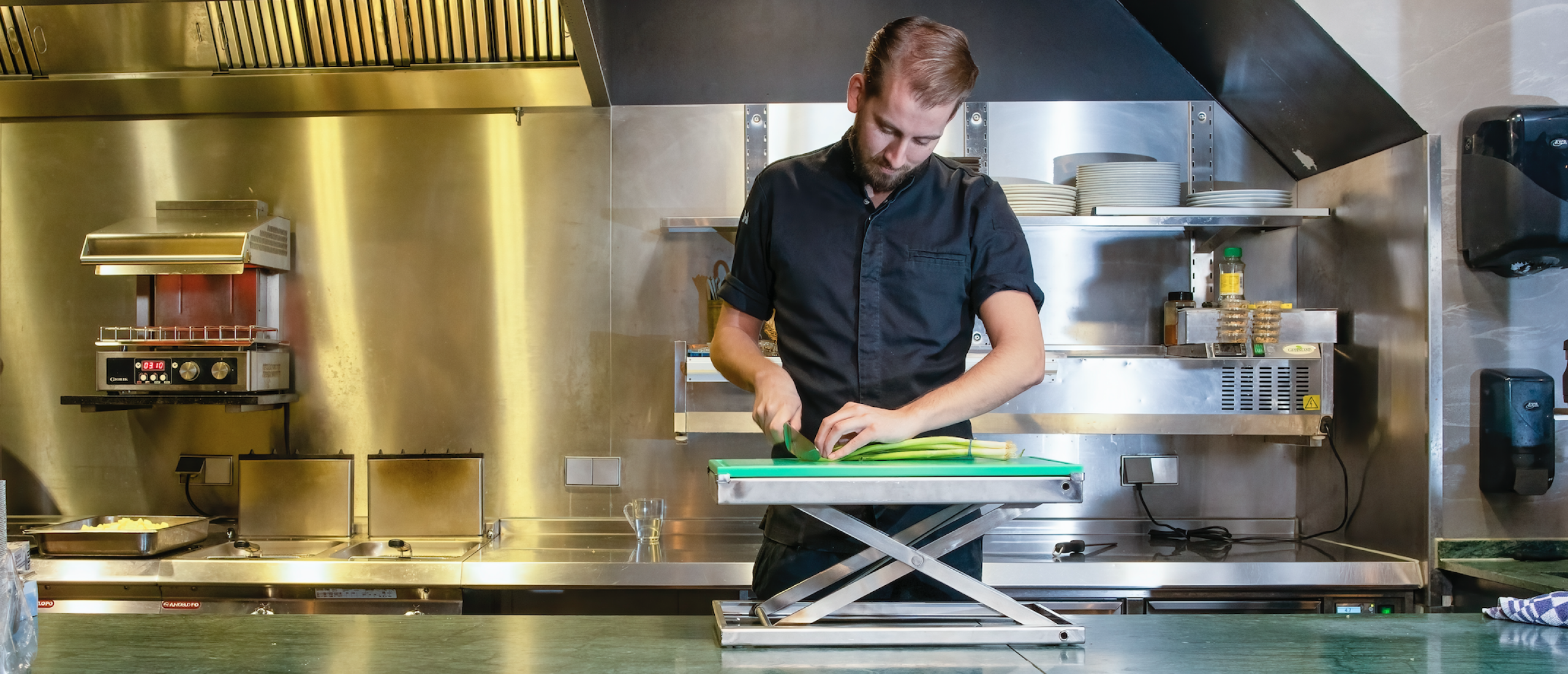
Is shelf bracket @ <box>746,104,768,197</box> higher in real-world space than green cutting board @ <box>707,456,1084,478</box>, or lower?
higher

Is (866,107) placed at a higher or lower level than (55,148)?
lower

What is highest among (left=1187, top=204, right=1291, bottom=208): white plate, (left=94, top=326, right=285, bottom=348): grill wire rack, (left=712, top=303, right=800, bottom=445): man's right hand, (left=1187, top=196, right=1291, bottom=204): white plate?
(left=1187, top=196, right=1291, bottom=204): white plate

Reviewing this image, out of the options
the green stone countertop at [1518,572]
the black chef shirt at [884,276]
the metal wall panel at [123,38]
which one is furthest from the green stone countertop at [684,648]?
the metal wall panel at [123,38]

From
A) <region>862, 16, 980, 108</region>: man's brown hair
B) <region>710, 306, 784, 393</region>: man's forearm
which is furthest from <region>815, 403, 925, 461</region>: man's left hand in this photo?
<region>862, 16, 980, 108</region>: man's brown hair

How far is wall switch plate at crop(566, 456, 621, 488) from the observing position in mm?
3672

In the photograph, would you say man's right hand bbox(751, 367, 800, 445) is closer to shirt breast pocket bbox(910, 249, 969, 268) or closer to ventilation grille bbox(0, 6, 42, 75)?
shirt breast pocket bbox(910, 249, 969, 268)

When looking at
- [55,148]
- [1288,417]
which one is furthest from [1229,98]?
[55,148]

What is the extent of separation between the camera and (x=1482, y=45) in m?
3.09

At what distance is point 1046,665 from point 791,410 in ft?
1.72

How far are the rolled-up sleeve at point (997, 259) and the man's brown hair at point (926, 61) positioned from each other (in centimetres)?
24

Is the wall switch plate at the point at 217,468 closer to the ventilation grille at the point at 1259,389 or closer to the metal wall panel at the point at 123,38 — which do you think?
the metal wall panel at the point at 123,38

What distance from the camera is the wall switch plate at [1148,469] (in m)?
3.66

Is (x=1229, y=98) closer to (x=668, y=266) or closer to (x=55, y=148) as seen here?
(x=668, y=266)

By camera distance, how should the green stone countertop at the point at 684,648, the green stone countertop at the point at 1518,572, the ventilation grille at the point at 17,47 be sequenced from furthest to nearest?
the ventilation grille at the point at 17,47 → the green stone countertop at the point at 1518,572 → the green stone countertop at the point at 684,648
